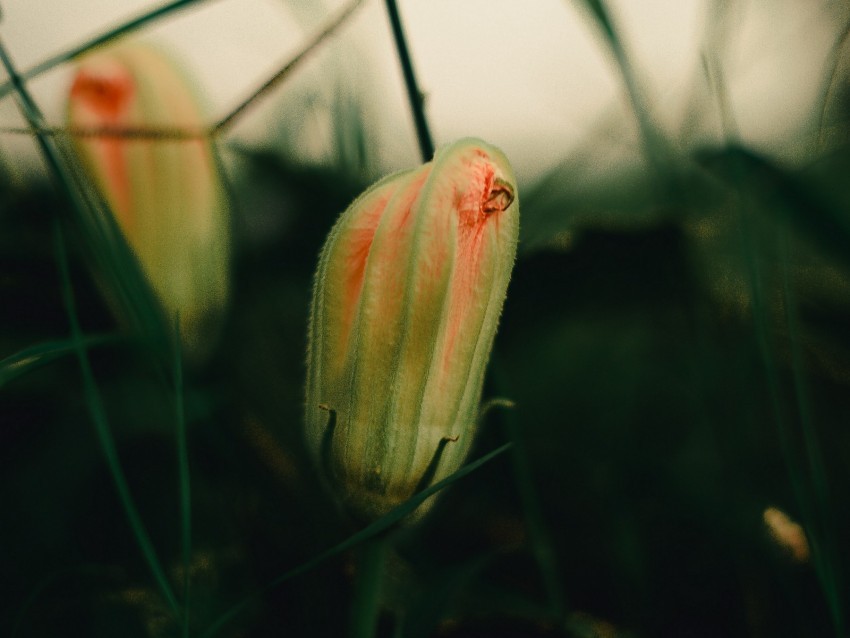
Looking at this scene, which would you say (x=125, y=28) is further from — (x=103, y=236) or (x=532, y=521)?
(x=532, y=521)

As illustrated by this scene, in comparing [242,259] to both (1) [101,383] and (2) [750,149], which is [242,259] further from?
(2) [750,149]

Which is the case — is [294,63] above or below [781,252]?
above

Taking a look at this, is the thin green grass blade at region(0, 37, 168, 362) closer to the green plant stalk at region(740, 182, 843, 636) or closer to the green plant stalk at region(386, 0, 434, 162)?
the green plant stalk at region(386, 0, 434, 162)

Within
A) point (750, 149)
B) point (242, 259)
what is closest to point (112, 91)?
point (242, 259)

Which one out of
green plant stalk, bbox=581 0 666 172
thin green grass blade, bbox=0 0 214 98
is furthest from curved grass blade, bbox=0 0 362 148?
green plant stalk, bbox=581 0 666 172

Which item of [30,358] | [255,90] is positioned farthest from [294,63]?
[30,358]

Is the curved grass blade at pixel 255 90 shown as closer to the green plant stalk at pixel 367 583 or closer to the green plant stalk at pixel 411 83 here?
the green plant stalk at pixel 411 83

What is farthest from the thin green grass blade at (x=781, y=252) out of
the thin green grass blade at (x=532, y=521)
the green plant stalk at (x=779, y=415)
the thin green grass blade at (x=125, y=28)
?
the thin green grass blade at (x=125, y=28)
